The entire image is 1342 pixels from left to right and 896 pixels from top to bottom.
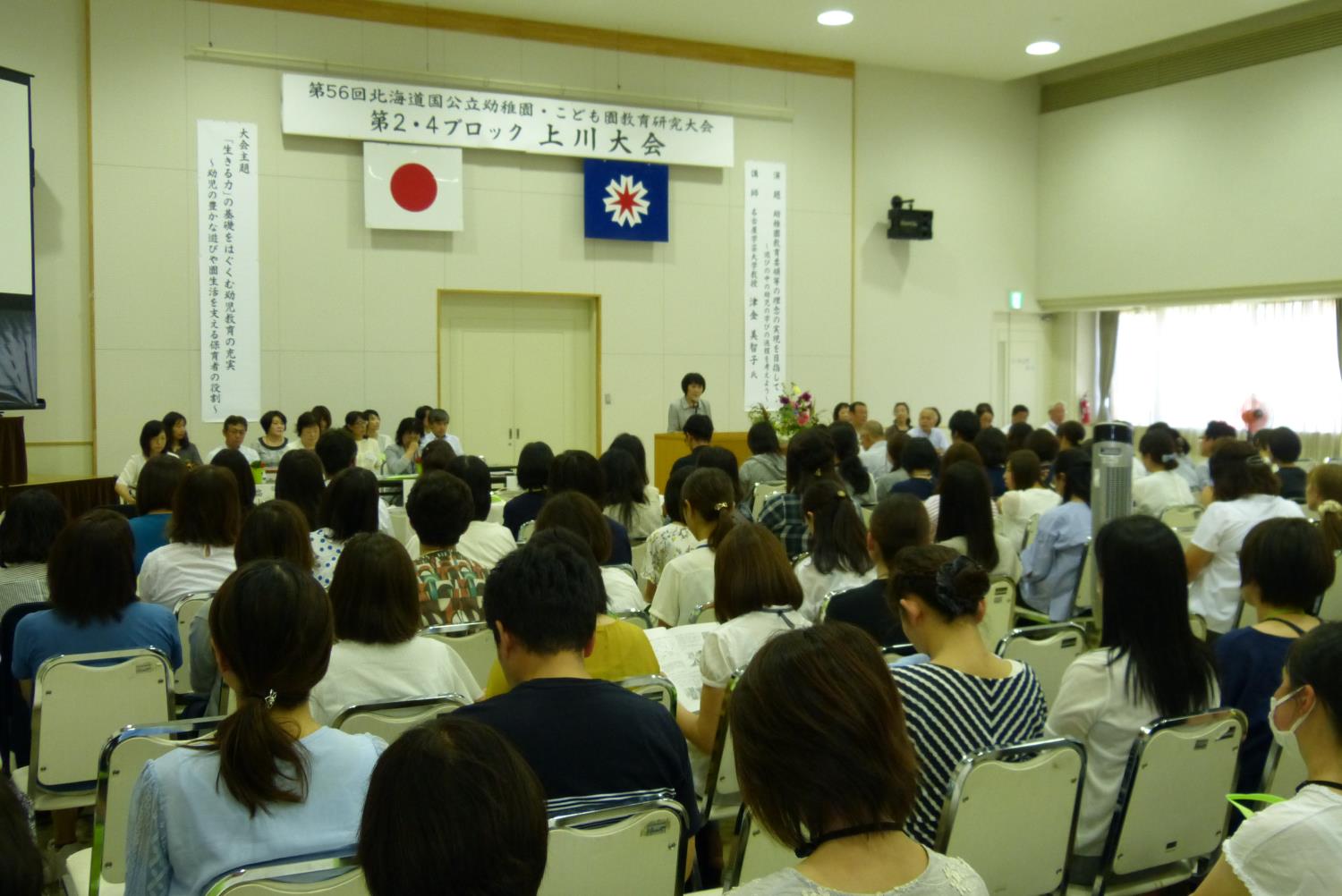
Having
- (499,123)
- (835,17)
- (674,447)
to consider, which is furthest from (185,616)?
(835,17)

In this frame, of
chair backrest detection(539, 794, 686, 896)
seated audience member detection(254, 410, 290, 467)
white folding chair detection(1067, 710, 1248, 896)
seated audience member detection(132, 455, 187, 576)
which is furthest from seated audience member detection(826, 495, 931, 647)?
seated audience member detection(254, 410, 290, 467)

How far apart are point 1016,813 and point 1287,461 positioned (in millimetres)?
6139

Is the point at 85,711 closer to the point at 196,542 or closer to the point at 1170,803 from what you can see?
the point at 196,542

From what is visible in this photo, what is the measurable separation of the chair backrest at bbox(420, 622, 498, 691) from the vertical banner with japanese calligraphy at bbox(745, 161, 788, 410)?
29.5 ft

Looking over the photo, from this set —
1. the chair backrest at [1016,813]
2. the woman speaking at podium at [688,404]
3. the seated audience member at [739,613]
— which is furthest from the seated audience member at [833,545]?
the woman speaking at podium at [688,404]

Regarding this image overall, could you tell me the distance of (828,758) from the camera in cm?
153

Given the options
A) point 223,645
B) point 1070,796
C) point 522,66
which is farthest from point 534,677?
point 522,66

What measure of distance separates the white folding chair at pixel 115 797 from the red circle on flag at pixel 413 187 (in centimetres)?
871

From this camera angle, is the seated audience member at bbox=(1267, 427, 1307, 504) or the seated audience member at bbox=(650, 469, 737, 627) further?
the seated audience member at bbox=(1267, 427, 1307, 504)

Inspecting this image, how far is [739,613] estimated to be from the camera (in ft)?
10.9

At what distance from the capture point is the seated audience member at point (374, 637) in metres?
2.89

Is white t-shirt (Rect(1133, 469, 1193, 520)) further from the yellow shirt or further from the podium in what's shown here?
the yellow shirt

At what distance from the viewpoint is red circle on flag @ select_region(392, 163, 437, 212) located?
10.8 m

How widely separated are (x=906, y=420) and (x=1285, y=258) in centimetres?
400
